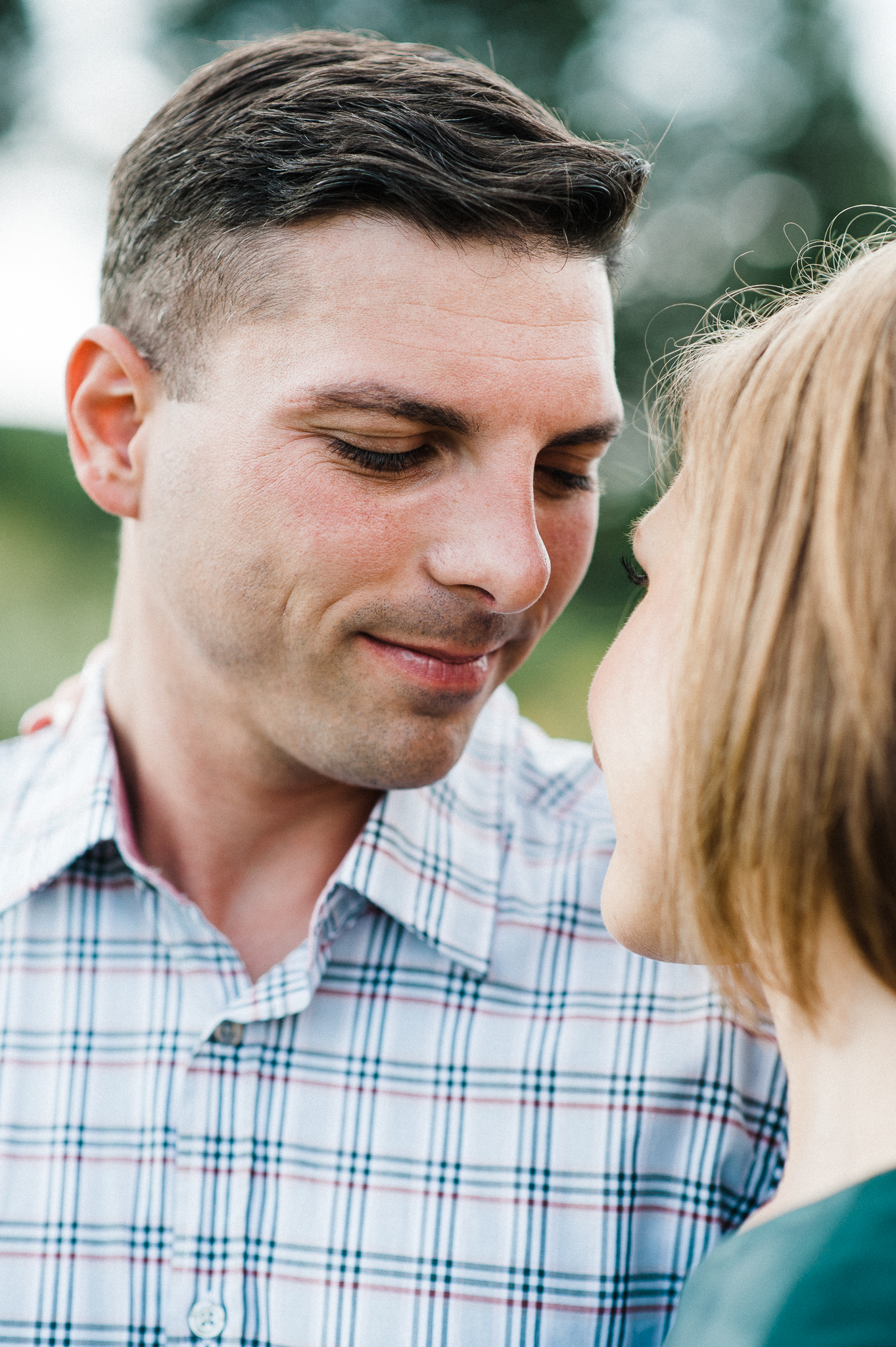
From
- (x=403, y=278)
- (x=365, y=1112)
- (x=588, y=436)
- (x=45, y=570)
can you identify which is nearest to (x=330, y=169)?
(x=403, y=278)

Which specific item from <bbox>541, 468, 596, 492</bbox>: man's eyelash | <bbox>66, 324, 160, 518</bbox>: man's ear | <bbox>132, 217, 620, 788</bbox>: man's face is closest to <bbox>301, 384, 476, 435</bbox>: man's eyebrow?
<bbox>132, 217, 620, 788</bbox>: man's face

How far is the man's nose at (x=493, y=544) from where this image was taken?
1540 mm

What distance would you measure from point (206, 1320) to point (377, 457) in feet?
3.96

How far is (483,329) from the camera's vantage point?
1.56 meters

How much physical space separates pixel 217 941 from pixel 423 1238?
1.73 feet

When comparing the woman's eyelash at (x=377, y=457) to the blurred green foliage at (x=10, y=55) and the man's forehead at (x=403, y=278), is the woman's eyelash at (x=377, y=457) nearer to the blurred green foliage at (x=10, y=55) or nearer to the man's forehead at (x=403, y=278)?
the man's forehead at (x=403, y=278)

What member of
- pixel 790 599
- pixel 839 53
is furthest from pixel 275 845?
pixel 839 53

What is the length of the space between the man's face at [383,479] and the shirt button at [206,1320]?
744 mm

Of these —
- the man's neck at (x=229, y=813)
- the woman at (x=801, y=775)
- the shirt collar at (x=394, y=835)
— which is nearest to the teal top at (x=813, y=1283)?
the woman at (x=801, y=775)

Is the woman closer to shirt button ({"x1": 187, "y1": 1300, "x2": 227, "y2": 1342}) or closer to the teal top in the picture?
the teal top

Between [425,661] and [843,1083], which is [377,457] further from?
[843,1083]

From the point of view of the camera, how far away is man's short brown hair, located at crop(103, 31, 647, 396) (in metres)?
1.59

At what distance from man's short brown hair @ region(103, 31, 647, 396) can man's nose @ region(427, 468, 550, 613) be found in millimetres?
372

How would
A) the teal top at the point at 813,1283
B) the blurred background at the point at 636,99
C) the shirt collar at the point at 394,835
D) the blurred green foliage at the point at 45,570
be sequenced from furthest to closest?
the blurred background at the point at 636,99 → the blurred green foliage at the point at 45,570 → the shirt collar at the point at 394,835 → the teal top at the point at 813,1283
